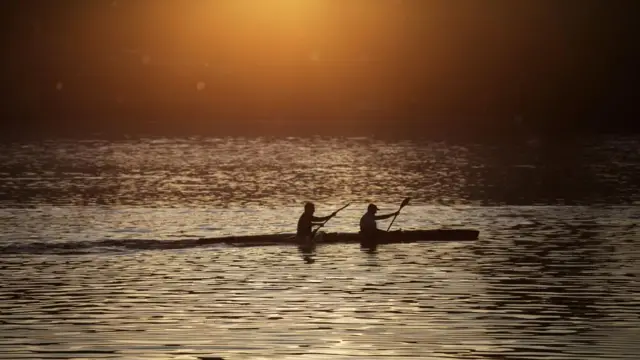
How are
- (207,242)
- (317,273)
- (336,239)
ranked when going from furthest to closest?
(336,239), (207,242), (317,273)

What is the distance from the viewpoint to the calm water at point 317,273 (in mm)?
22641

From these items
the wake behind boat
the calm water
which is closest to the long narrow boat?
the wake behind boat

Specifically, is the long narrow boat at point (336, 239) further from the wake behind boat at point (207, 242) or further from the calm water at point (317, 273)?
Result: the calm water at point (317, 273)

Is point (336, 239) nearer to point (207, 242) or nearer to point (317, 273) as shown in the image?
point (207, 242)

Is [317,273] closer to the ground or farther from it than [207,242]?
closer to the ground

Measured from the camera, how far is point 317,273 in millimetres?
30516

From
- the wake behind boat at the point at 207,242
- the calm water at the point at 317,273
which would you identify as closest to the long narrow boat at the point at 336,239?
the wake behind boat at the point at 207,242

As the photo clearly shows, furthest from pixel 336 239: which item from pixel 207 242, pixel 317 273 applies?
pixel 317 273

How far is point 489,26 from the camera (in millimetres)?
97062

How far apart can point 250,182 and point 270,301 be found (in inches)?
1313

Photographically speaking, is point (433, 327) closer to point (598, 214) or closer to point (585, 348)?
point (585, 348)

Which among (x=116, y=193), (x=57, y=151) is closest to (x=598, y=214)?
(x=116, y=193)

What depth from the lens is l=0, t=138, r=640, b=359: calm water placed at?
2264 centimetres

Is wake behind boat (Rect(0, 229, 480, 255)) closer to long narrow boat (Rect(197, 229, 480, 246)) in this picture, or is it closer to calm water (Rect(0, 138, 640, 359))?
long narrow boat (Rect(197, 229, 480, 246))
